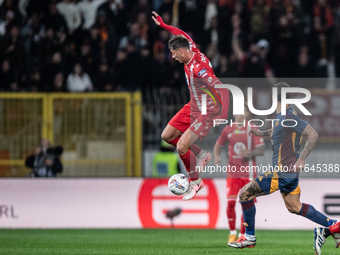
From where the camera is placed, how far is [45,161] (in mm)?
12164

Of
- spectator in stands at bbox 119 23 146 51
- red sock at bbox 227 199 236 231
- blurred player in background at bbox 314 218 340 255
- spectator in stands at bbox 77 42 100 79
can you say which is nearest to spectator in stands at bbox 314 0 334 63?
spectator in stands at bbox 119 23 146 51

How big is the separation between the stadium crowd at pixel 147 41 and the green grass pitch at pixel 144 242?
3551 mm

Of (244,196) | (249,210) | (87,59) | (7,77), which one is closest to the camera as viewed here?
(244,196)

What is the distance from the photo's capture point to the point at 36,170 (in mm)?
12305

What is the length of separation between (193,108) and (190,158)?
2.25 feet

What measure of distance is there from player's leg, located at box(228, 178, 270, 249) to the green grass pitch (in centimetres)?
16

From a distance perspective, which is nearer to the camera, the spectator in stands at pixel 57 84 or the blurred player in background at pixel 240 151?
the blurred player in background at pixel 240 151

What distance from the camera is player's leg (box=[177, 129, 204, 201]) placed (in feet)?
25.7

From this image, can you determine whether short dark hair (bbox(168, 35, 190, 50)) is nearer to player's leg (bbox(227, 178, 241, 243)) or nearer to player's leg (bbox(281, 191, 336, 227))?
player's leg (bbox(281, 191, 336, 227))

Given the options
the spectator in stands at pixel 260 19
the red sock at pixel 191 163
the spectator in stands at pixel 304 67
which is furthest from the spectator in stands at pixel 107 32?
the red sock at pixel 191 163

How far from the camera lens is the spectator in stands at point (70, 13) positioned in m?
15.0

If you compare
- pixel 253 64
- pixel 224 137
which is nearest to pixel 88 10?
pixel 253 64

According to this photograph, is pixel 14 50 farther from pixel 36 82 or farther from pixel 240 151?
pixel 240 151

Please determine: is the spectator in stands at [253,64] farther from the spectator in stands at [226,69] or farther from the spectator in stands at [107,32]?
the spectator in stands at [107,32]
